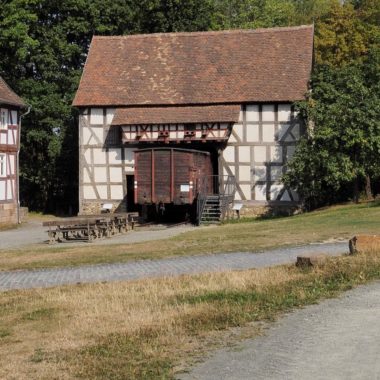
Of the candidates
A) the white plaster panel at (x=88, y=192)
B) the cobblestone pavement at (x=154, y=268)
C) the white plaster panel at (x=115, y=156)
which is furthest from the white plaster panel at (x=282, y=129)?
the cobblestone pavement at (x=154, y=268)

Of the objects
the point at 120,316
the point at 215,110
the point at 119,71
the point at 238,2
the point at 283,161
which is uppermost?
the point at 238,2

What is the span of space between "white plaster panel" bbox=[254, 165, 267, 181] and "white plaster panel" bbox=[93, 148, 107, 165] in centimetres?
860

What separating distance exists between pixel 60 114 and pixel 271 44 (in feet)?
48.2

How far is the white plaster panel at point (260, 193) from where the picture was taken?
41.1 m

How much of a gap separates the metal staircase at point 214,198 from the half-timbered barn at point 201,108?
0.91ft

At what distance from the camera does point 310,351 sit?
8.23 m

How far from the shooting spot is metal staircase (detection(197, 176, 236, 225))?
123 feet

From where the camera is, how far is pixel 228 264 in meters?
17.5

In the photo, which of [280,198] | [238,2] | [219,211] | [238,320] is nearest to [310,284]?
[238,320]

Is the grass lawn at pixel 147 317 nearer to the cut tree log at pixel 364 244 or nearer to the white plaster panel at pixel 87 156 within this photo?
the cut tree log at pixel 364 244

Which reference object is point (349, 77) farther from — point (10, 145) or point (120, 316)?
point (120, 316)

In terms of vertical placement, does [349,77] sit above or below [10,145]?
above

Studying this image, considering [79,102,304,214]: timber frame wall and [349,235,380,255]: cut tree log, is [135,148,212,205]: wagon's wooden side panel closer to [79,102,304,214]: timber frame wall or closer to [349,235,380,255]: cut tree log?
[79,102,304,214]: timber frame wall

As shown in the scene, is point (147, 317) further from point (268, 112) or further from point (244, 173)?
point (268, 112)
